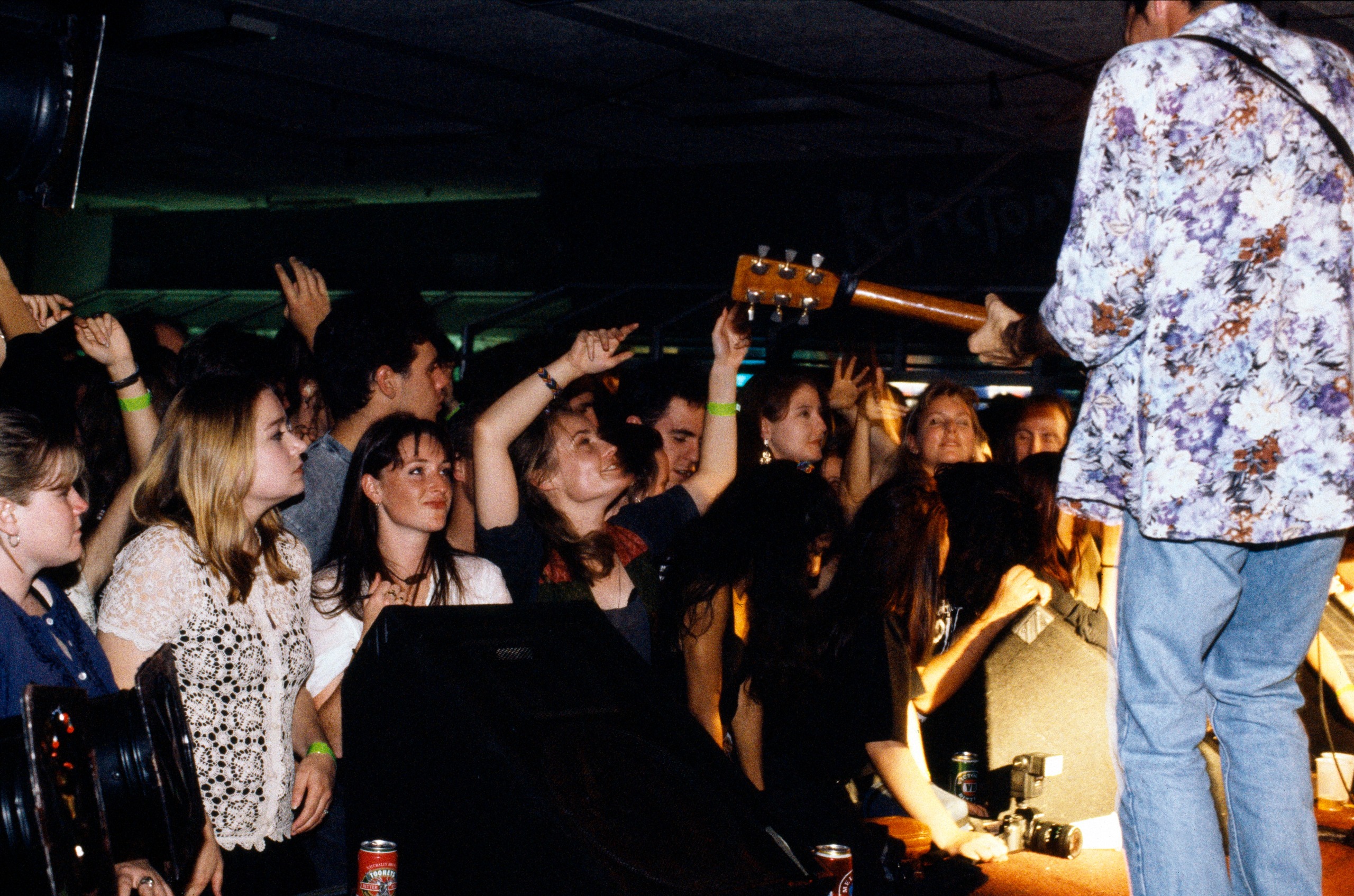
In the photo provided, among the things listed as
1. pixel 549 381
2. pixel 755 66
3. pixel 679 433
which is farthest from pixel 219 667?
pixel 755 66

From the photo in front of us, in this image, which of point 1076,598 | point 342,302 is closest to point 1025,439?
point 1076,598

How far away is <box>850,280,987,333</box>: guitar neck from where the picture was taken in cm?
267

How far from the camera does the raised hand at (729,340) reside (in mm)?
3391

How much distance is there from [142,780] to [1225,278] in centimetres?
168

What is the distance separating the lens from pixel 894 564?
3.64 metres

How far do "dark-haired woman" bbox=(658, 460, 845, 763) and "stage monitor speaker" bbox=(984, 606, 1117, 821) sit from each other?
71 cm

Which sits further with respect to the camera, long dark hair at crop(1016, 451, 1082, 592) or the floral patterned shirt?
long dark hair at crop(1016, 451, 1082, 592)

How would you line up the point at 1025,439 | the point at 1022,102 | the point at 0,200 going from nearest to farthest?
the point at 1025,439
the point at 1022,102
the point at 0,200

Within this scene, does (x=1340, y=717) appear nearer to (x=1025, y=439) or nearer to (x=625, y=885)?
(x=1025, y=439)

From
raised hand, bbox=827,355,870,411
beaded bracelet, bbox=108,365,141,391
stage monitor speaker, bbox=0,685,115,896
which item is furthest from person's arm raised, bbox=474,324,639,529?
raised hand, bbox=827,355,870,411

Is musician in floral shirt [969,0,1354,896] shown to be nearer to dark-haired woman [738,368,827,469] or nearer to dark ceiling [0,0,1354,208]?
dark-haired woman [738,368,827,469]

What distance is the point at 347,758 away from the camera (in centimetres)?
Answer: 228

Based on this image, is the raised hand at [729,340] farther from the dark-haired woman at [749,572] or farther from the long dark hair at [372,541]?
the long dark hair at [372,541]

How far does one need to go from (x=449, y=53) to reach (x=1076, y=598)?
16.2 ft
